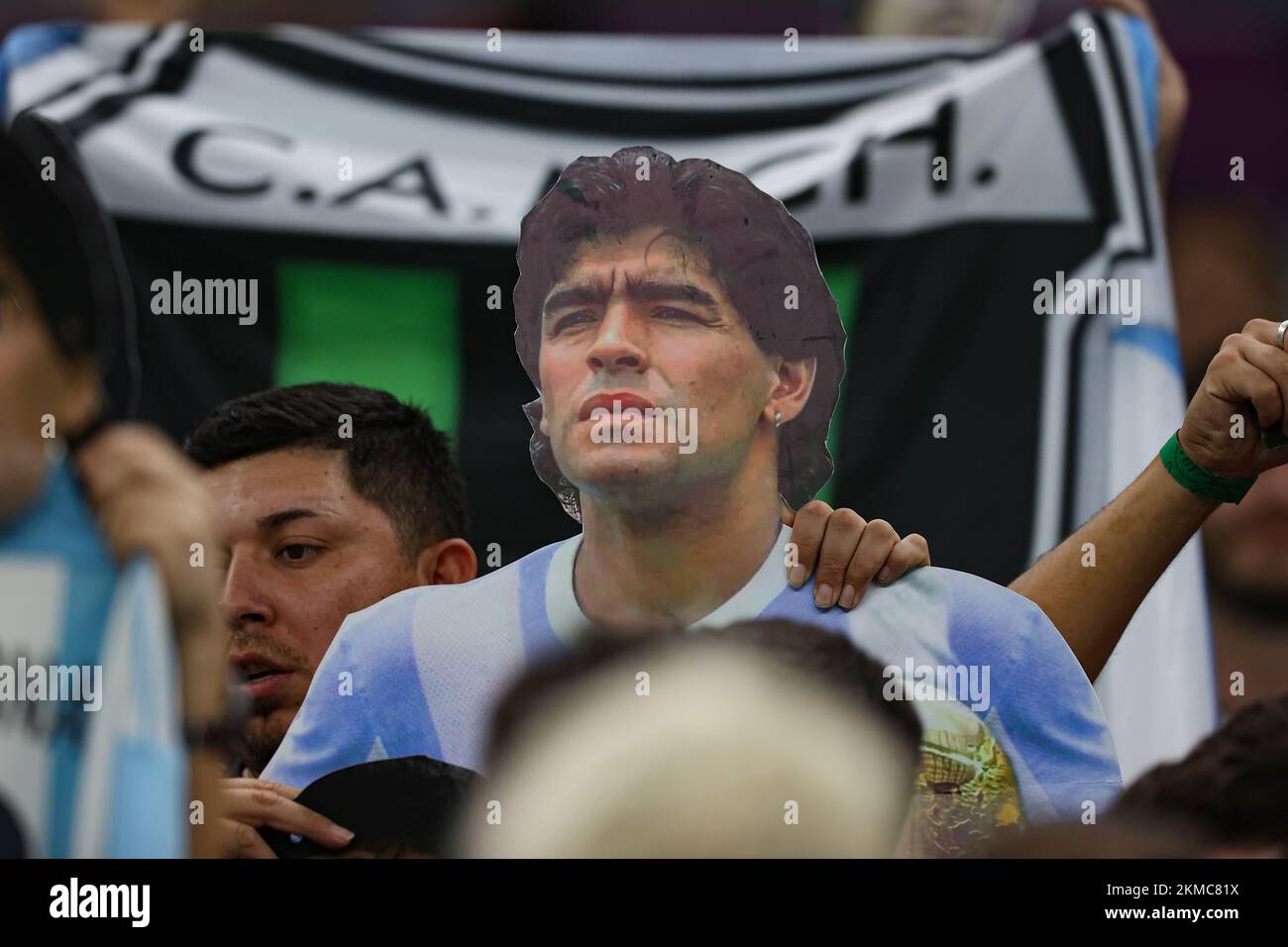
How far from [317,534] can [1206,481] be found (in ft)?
5.11

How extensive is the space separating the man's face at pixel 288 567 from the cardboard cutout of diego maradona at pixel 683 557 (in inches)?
1.7

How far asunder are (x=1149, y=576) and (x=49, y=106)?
2.15 metres

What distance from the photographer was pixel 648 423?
2.73m

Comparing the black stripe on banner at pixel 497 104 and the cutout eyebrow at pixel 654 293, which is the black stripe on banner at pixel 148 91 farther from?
the cutout eyebrow at pixel 654 293

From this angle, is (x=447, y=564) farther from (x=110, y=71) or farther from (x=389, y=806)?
(x=110, y=71)

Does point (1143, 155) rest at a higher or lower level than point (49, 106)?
lower

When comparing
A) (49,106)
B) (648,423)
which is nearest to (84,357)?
(49,106)

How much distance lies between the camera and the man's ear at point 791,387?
281cm

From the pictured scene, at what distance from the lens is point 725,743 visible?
2590mm

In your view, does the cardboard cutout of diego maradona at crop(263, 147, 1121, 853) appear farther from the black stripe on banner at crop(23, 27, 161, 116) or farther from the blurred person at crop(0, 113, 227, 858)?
the black stripe on banner at crop(23, 27, 161, 116)

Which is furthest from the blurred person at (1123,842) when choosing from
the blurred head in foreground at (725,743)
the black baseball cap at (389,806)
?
the black baseball cap at (389,806)
